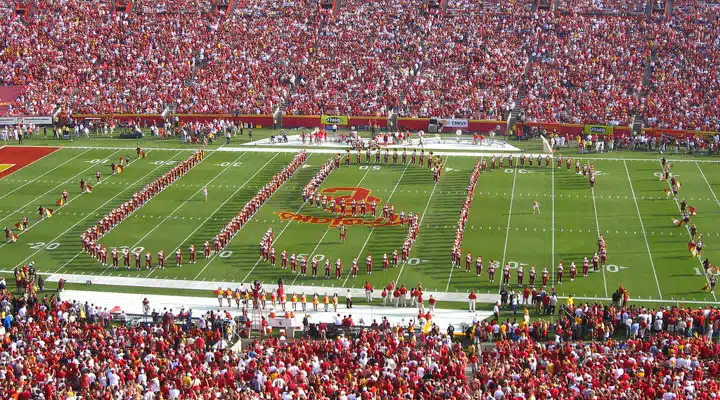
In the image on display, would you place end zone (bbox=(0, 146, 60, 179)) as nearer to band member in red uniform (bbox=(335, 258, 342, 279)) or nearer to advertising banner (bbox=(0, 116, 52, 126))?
advertising banner (bbox=(0, 116, 52, 126))

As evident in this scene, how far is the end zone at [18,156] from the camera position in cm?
4984

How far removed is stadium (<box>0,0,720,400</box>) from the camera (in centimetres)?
2555

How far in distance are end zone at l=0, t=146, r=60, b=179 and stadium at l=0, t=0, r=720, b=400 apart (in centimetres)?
29

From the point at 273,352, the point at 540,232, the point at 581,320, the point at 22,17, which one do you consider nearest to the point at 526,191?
the point at 540,232

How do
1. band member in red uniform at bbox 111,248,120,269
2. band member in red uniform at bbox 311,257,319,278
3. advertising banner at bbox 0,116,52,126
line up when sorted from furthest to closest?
advertising banner at bbox 0,116,52,126, band member in red uniform at bbox 111,248,120,269, band member in red uniform at bbox 311,257,319,278

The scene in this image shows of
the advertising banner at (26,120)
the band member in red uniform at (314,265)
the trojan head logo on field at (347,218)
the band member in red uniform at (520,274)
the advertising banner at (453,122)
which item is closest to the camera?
the band member in red uniform at (520,274)

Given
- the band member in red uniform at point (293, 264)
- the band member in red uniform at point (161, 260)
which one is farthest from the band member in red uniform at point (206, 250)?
the band member in red uniform at point (293, 264)

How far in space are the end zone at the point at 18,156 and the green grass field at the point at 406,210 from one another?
849 mm

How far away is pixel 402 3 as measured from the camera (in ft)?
225

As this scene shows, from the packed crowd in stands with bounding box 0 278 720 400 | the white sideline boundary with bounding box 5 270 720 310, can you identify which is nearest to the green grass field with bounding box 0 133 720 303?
the white sideline boundary with bounding box 5 270 720 310

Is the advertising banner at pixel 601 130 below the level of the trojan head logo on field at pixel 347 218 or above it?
above

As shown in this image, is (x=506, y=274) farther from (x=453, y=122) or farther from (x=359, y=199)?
(x=453, y=122)

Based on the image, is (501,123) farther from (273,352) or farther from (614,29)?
(273,352)

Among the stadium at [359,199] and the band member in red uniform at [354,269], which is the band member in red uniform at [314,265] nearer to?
the stadium at [359,199]
